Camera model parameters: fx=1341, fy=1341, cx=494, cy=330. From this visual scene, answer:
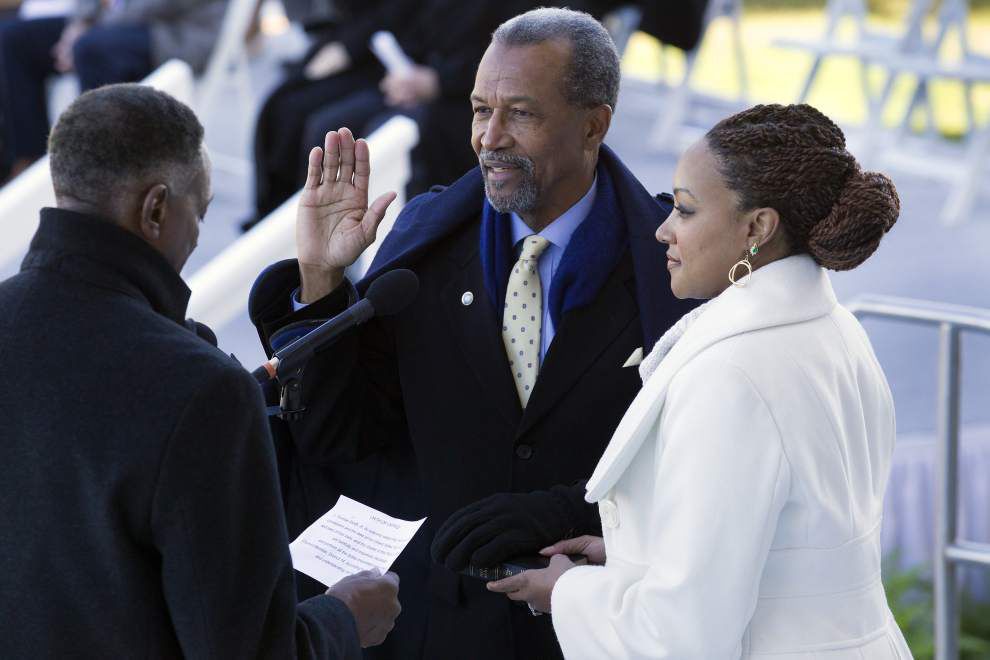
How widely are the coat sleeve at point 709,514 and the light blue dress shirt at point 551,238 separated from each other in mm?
581

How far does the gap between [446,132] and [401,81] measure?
0.27 m

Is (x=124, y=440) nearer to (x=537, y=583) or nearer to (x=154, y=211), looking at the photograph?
(x=154, y=211)

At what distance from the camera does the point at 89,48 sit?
20.1 feet

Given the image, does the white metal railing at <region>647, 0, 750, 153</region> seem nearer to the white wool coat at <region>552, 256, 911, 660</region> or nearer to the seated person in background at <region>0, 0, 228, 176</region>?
the seated person in background at <region>0, 0, 228, 176</region>

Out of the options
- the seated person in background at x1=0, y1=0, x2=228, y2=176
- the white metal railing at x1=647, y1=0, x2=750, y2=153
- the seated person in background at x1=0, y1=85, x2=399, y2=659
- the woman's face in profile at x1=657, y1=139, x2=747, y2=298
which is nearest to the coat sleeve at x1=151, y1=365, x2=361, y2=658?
the seated person in background at x1=0, y1=85, x2=399, y2=659

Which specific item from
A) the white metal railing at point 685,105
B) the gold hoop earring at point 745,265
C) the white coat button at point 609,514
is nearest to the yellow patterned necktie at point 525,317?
the white coat button at point 609,514

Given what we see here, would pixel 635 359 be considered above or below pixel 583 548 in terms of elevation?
above

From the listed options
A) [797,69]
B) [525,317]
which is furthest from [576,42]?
[797,69]

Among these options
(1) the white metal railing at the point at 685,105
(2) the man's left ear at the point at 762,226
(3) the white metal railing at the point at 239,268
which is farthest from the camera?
(1) the white metal railing at the point at 685,105

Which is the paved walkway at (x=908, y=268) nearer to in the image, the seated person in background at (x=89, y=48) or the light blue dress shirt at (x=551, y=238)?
the seated person in background at (x=89, y=48)

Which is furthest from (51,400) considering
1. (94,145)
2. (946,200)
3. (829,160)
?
(946,200)

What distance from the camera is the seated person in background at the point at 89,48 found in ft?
20.2

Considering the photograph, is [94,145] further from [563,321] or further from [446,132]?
[446,132]

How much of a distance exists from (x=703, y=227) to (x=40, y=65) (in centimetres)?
572
